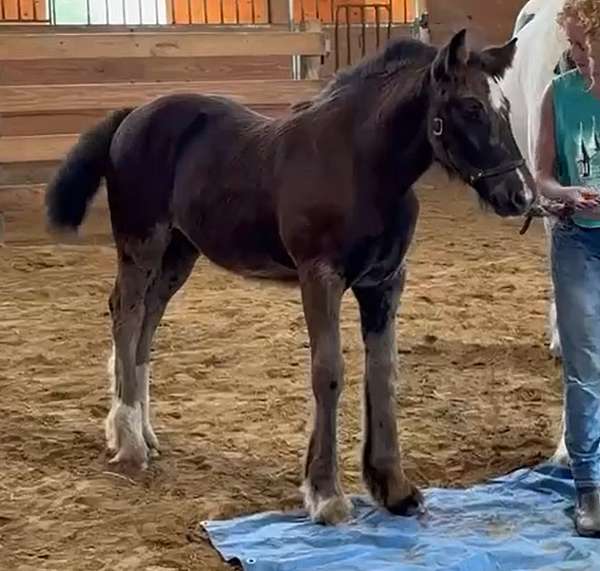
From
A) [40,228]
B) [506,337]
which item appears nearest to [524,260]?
[506,337]

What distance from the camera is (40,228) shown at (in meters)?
8.63

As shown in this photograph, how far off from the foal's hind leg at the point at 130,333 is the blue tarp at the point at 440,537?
72 cm

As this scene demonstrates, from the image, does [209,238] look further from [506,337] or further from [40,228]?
[40,228]

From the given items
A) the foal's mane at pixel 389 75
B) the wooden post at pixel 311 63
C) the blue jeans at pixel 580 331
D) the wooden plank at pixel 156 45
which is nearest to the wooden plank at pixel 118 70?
the wooden plank at pixel 156 45

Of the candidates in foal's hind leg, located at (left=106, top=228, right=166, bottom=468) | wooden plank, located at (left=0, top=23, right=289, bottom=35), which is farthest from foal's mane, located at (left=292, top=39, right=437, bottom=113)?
wooden plank, located at (left=0, top=23, right=289, bottom=35)

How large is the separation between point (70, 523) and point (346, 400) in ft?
4.97

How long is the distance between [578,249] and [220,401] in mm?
1934

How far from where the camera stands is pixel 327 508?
10.7ft

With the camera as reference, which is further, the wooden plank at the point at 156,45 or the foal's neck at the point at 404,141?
the wooden plank at the point at 156,45

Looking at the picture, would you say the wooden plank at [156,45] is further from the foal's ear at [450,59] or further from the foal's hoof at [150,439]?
the foal's ear at [450,59]

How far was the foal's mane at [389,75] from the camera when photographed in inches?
126

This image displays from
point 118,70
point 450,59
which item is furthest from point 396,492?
point 118,70

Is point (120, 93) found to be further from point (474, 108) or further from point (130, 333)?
point (474, 108)

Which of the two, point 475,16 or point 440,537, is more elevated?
point 475,16
